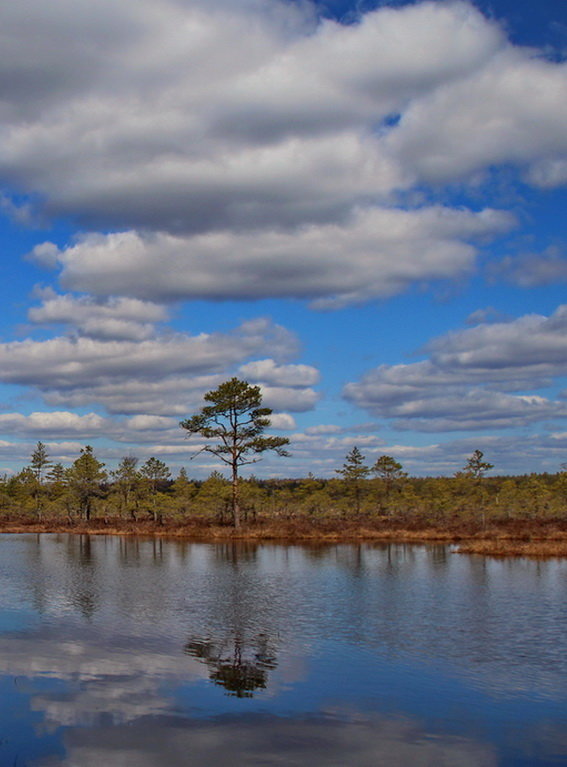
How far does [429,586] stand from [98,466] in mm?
79460

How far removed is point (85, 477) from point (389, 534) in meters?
53.2

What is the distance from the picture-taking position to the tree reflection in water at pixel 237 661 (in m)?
16.5

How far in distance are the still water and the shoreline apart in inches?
698

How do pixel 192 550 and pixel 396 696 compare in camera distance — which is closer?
pixel 396 696

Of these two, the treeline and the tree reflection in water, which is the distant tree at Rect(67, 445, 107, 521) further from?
the tree reflection in water

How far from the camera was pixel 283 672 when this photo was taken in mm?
17734

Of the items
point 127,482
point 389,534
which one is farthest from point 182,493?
point 389,534

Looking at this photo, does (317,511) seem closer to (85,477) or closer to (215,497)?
(215,497)

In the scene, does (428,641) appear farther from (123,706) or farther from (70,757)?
(70,757)

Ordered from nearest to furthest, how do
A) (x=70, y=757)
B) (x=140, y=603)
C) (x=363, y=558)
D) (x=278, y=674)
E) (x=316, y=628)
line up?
(x=70, y=757) < (x=278, y=674) < (x=316, y=628) < (x=140, y=603) < (x=363, y=558)

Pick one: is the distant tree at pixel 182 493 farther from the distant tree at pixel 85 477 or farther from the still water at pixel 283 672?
the still water at pixel 283 672

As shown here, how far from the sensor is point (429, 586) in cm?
3394

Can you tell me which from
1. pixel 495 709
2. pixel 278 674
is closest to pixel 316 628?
pixel 278 674

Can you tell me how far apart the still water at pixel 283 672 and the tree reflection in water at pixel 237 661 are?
3.2 inches
